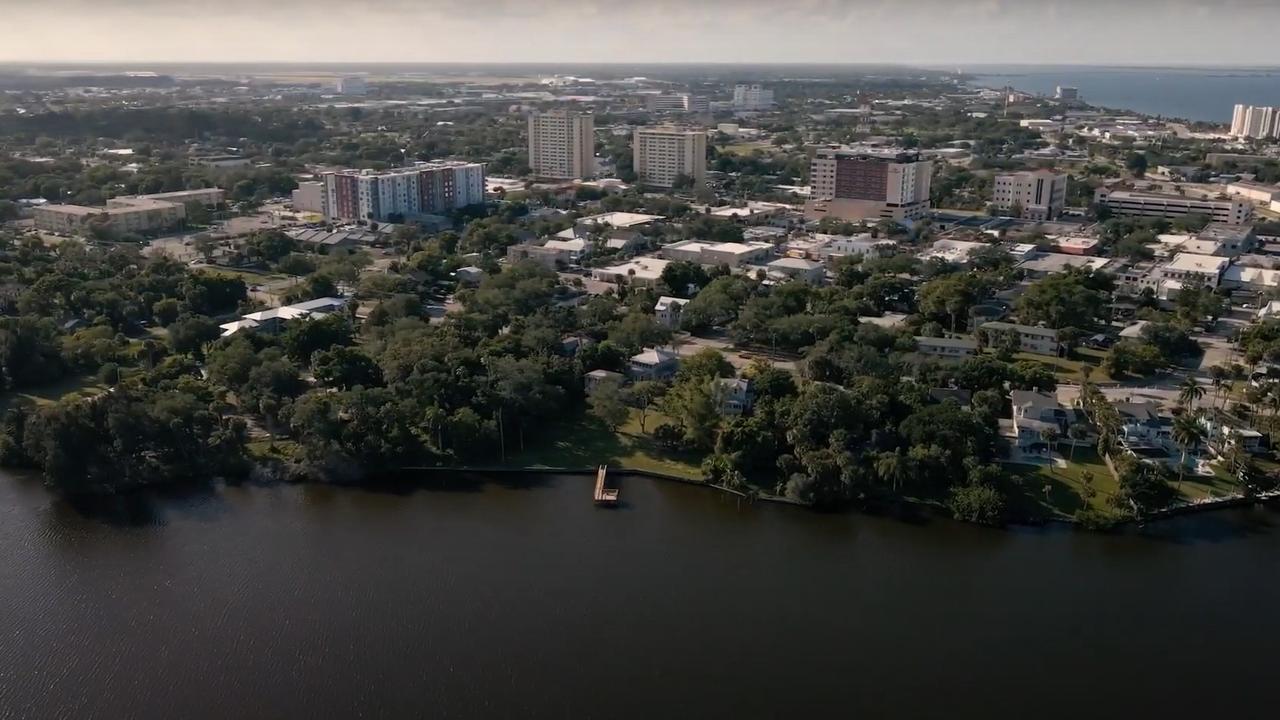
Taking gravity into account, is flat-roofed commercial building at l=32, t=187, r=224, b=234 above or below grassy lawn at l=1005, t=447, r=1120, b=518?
above

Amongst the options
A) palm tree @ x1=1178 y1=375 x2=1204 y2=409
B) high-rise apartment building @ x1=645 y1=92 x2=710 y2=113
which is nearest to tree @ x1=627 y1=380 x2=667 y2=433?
palm tree @ x1=1178 y1=375 x2=1204 y2=409

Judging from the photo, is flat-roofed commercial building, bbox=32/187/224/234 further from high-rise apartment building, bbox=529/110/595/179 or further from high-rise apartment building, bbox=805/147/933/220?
high-rise apartment building, bbox=805/147/933/220

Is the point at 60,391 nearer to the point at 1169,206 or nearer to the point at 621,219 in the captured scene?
the point at 621,219

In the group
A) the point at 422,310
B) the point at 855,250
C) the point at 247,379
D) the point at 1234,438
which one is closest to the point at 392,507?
the point at 247,379

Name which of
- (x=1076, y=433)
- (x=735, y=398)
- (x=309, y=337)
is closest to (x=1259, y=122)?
(x=1076, y=433)

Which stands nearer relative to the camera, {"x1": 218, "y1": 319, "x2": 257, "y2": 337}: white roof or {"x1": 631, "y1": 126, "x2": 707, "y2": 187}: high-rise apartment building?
{"x1": 218, "y1": 319, "x2": 257, "y2": 337}: white roof

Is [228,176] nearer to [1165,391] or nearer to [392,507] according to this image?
[392,507]
